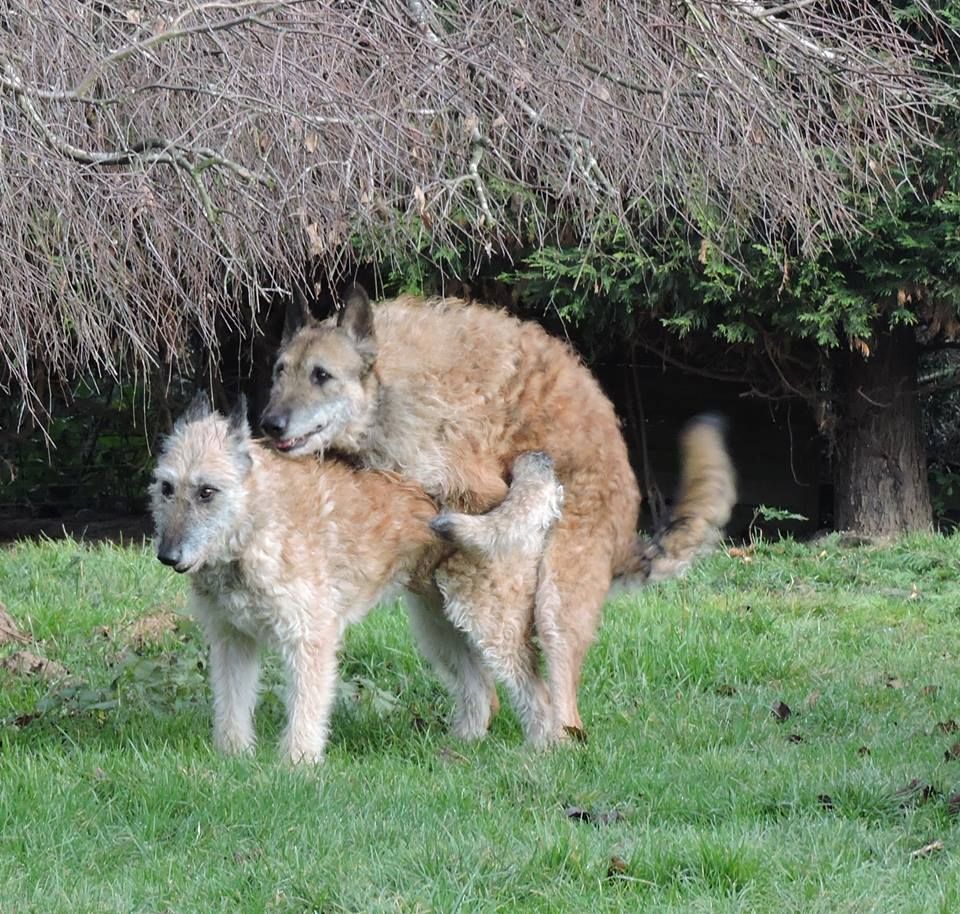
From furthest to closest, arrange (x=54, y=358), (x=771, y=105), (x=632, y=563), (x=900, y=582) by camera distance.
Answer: (x=900, y=582)
(x=632, y=563)
(x=771, y=105)
(x=54, y=358)

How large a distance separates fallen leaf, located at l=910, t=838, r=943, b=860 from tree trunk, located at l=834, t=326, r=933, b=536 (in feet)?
27.8

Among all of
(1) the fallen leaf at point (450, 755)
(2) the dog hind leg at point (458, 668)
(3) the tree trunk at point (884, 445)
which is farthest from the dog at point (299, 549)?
(3) the tree trunk at point (884, 445)

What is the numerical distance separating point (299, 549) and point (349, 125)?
2.14m

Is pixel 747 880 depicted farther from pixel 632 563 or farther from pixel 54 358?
pixel 54 358

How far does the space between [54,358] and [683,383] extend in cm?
1057

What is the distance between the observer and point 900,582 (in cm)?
1162

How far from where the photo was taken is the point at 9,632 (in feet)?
29.7

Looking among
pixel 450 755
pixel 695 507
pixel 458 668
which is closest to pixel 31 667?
pixel 458 668

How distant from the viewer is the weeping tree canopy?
578 centimetres

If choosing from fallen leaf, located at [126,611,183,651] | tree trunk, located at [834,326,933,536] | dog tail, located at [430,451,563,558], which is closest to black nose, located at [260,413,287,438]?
dog tail, located at [430,451,563,558]

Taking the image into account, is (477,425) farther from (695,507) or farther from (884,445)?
(884,445)

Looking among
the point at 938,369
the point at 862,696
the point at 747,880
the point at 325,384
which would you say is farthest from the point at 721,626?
the point at 938,369

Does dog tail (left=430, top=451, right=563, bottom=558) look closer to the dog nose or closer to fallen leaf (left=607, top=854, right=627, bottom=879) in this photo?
the dog nose

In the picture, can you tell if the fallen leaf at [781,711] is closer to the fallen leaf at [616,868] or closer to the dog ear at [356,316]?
the fallen leaf at [616,868]
